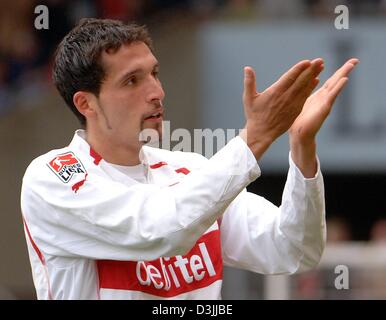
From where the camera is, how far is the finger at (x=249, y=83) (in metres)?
4.19

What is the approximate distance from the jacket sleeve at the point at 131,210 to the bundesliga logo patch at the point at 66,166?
30 mm

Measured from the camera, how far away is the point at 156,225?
171 inches

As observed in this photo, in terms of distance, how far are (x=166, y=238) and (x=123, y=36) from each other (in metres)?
0.94

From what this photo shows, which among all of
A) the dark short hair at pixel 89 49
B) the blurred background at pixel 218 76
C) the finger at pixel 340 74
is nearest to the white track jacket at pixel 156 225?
the dark short hair at pixel 89 49

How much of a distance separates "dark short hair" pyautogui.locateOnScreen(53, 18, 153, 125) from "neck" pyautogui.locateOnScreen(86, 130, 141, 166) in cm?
17

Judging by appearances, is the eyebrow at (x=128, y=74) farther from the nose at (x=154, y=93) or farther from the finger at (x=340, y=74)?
the finger at (x=340, y=74)

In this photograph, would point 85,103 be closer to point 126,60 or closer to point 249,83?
point 126,60

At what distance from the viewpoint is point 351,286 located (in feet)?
32.1

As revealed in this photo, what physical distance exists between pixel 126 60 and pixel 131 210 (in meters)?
0.68

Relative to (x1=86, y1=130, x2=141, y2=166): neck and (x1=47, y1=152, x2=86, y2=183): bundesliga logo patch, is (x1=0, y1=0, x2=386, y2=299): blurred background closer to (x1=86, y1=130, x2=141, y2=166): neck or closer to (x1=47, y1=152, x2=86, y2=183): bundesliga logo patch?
→ (x1=86, y1=130, x2=141, y2=166): neck

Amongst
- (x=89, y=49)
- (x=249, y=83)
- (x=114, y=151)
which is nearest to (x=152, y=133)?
(x=114, y=151)

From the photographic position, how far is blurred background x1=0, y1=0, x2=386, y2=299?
11.5 metres

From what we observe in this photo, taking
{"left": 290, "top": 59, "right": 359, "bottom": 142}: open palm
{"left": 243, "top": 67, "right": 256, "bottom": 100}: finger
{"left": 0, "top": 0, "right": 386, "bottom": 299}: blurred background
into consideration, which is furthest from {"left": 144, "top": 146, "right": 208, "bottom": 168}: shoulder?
{"left": 0, "top": 0, "right": 386, "bottom": 299}: blurred background
